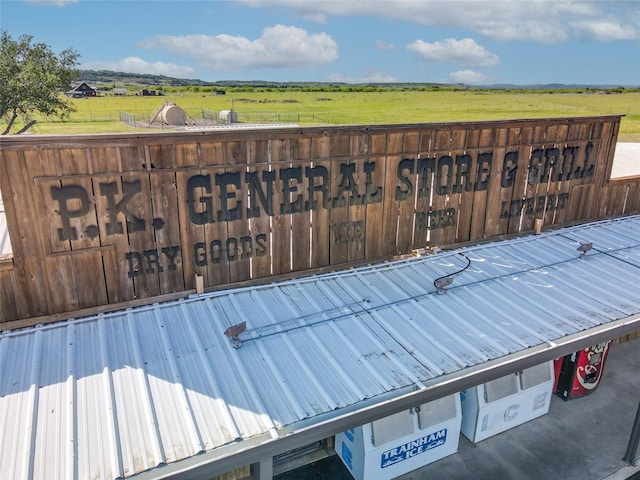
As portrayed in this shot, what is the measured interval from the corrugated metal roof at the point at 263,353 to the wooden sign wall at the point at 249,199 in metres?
0.41

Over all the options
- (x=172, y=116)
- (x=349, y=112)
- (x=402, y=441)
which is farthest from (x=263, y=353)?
(x=349, y=112)

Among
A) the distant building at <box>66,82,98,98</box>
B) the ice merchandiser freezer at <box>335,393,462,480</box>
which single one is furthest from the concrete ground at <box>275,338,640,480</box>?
the distant building at <box>66,82,98,98</box>

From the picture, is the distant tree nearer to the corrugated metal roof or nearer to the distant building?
the corrugated metal roof

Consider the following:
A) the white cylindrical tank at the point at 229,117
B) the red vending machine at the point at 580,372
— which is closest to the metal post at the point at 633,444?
the red vending machine at the point at 580,372

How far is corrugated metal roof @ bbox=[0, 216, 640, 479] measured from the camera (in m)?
3.85

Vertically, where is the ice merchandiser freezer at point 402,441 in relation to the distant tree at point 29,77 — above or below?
below

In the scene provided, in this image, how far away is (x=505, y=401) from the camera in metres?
7.45

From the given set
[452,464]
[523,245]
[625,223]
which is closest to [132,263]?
[452,464]

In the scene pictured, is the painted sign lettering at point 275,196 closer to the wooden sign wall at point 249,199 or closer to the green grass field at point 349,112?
the wooden sign wall at point 249,199

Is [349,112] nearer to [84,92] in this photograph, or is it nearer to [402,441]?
[402,441]

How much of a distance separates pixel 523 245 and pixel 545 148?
5.64 feet

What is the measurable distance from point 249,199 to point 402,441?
3704 millimetres

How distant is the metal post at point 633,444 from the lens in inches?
266

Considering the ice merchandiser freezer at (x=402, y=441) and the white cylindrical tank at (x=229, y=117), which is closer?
the ice merchandiser freezer at (x=402, y=441)
